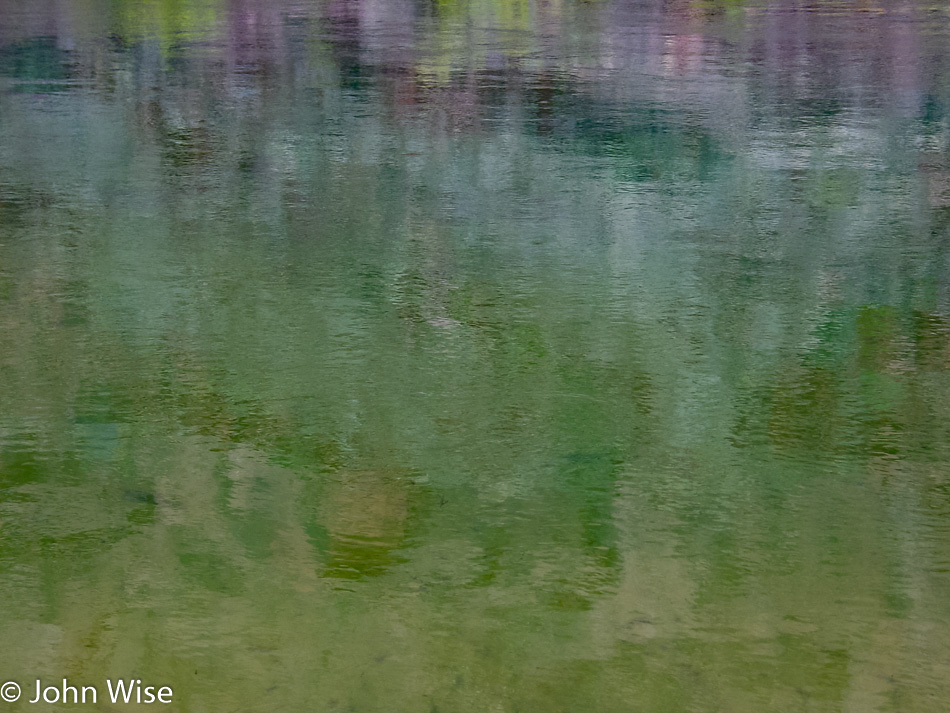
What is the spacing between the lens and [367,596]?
4.13ft

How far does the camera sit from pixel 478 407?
169cm

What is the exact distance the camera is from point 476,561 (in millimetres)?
1329

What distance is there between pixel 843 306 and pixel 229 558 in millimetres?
1247

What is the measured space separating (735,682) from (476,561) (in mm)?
341

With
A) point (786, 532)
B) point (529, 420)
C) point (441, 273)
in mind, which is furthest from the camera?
point (441, 273)

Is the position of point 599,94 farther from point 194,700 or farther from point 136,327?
point 194,700

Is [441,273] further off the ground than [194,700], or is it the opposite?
[441,273]

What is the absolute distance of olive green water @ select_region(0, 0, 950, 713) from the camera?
1.18 metres

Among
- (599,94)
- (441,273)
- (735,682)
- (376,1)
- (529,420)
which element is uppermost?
(376,1)

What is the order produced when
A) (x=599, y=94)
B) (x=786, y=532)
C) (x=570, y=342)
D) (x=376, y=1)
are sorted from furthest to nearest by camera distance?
(x=376, y=1) < (x=599, y=94) < (x=570, y=342) < (x=786, y=532)

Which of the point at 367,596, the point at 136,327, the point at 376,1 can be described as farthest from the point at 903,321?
the point at 376,1

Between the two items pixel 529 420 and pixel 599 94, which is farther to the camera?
pixel 599 94

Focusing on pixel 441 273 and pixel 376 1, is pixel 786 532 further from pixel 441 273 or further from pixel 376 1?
pixel 376 1

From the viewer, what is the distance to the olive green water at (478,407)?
1182mm
